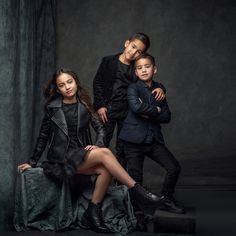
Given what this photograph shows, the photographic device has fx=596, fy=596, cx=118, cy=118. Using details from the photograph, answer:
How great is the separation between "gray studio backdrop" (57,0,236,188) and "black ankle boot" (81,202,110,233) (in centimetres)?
288

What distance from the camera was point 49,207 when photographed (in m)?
4.40

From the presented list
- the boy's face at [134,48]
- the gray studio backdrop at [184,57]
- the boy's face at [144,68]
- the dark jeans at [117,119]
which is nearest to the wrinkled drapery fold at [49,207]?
the dark jeans at [117,119]

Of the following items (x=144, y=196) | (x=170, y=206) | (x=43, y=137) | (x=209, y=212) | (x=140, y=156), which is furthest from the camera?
(x=209, y=212)

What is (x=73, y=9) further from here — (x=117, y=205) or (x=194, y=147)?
(x=117, y=205)

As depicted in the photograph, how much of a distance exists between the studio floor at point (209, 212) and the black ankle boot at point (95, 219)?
6cm

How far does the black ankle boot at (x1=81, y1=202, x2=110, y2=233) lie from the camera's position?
424cm

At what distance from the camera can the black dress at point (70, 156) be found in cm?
424

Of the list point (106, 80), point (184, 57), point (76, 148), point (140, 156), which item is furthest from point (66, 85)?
point (184, 57)

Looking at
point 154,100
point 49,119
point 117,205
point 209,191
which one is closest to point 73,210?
point 117,205

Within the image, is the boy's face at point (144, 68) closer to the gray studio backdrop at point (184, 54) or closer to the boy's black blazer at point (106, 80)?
the boy's black blazer at point (106, 80)

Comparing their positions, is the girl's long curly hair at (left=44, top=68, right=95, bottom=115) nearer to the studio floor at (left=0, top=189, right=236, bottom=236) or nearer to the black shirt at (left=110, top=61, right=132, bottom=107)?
the black shirt at (left=110, top=61, right=132, bottom=107)

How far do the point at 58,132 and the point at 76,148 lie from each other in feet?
0.59

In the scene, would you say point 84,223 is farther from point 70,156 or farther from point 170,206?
point 170,206

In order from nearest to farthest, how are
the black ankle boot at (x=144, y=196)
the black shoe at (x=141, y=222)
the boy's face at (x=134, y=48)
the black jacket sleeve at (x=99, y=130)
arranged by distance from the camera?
the black ankle boot at (x=144, y=196) → the black shoe at (x=141, y=222) → the black jacket sleeve at (x=99, y=130) → the boy's face at (x=134, y=48)
